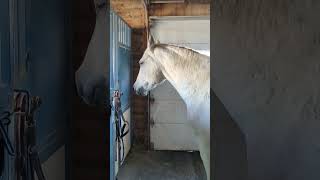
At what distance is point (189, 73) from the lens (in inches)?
101

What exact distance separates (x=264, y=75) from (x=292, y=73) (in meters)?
0.11

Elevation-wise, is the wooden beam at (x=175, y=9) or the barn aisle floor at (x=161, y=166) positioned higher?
the wooden beam at (x=175, y=9)

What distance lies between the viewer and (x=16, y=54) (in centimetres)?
98

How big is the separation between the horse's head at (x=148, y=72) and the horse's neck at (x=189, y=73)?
1.01 ft

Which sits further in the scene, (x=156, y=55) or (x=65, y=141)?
(x=156, y=55)

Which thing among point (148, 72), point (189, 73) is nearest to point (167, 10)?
point (148, 72)

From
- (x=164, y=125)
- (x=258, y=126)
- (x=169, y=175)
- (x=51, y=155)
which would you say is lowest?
(x=169, y=175)

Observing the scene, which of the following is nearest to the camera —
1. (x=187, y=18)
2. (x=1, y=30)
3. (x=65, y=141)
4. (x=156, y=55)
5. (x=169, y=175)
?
(x=1, y=30)

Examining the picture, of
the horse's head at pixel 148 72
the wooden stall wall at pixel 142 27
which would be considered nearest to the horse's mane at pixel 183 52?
the horse's head at pixel 148 72

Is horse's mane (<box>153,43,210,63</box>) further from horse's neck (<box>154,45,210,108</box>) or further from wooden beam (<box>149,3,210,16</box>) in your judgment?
wooden beam (<box>149,3,210,16</box>)

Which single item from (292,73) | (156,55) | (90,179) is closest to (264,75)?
(292,73)

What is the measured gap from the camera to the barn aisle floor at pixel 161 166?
11.0 ft

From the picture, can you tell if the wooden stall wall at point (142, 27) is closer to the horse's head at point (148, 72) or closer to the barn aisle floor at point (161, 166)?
the barn aisle floor at point (161, 166)

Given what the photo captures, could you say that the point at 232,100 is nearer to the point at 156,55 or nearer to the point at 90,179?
the point at 90,179
